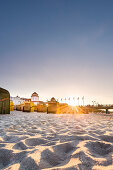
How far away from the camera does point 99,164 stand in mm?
957

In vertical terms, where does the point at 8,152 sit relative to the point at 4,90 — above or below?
below

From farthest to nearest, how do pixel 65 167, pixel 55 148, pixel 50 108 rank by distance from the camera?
1. pixel 50 108
2. pixel 55 148
3. pixel 65 167

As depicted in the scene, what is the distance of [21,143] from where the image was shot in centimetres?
150

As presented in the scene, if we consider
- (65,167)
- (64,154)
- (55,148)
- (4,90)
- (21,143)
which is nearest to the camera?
(65,167)

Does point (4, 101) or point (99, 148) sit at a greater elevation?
point (4, 101)

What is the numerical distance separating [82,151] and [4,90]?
695cm

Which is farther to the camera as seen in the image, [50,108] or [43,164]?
[50,108]

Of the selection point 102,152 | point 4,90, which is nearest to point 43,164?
point 102,152

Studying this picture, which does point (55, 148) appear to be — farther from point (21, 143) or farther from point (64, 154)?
point (21, 143)

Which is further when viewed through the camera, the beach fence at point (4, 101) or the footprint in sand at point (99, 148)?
the beach fence at point (4, 101)

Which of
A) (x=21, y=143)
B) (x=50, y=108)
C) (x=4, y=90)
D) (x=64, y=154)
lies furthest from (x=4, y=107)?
(x=64, y=154)

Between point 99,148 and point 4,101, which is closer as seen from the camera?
point 99,148

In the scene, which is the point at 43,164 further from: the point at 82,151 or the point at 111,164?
the point at 111,164

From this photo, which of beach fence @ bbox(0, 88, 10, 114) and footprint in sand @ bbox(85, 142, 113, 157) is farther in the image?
beach fence @ bbox(0, 88, 10, 114)
